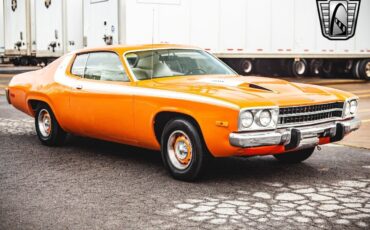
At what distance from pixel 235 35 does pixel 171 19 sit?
2.77 m

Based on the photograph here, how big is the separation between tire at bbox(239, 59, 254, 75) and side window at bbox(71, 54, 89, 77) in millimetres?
13632

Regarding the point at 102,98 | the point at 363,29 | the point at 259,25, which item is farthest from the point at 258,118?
the point at 363,29

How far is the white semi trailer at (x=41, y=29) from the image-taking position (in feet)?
60.9

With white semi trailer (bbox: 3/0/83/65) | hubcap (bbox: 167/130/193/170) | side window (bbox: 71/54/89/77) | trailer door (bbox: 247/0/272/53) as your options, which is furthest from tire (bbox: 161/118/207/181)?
trailer door (bbox: 247/0/272/53)

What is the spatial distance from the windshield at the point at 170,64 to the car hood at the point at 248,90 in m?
0.18

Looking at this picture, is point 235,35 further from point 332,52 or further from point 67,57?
point 67,57

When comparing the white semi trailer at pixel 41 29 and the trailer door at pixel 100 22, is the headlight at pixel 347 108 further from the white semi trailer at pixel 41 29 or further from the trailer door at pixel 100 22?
the white semi trailer at pixel 41 29

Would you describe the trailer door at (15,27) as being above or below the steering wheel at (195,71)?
above

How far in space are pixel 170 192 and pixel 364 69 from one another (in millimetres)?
18929

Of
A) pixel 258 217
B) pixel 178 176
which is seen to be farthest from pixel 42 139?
pixel 258 217

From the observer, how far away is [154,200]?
523cm

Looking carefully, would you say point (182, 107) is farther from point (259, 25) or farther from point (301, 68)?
point (301, 68)

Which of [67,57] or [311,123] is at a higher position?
[67,57]

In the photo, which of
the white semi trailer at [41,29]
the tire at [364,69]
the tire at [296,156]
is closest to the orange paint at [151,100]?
the tire at [296,156]
